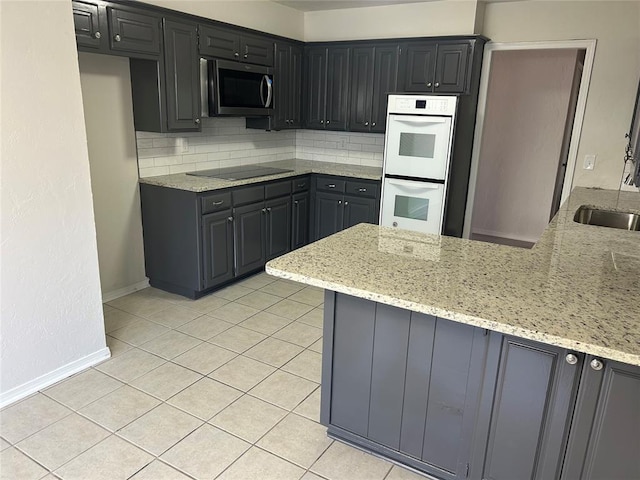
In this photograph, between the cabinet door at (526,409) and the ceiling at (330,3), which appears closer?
the cabinet door at (526,409)

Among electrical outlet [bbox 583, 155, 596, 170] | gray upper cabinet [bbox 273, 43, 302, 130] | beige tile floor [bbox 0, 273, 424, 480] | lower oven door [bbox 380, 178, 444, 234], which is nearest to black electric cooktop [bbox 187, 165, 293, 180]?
gray upper cabinet [bbox 273, 43, 302, 130]

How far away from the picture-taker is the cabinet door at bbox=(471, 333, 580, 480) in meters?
1.53

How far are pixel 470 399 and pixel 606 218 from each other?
217cm

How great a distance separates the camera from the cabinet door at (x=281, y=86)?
14.6 feet

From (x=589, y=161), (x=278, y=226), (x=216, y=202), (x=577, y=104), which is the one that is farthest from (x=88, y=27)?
(x=589, y=161)

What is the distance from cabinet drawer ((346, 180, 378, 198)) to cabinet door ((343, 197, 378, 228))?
0.05 m

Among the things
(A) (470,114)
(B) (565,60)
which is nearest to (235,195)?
(A) (470,114)

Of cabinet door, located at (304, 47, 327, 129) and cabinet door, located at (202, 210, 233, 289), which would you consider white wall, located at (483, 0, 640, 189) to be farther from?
cabinet door, located at (202, 210, 233, 289)

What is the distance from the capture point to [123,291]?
149 inches

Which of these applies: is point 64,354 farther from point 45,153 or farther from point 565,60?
point 565,60

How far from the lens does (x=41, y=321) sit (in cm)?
246

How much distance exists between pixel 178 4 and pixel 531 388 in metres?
3.47

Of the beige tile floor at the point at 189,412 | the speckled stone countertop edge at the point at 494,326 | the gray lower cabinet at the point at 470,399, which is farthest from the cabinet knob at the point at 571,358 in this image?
the beige tile floor at the point at 189,412

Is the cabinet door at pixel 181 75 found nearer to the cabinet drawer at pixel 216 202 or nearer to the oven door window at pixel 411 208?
the cabinet drawer at pixel 216 202
